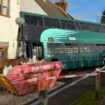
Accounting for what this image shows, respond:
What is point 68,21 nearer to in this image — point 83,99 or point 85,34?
point 85,34

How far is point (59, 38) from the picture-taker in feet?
91.9

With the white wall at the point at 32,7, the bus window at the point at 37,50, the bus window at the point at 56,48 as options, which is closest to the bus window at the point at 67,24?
the bus window at the point at 56,48

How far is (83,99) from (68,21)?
52.9 feet

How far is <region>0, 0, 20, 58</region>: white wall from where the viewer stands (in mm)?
26406

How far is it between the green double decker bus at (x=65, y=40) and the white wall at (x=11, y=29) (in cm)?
96

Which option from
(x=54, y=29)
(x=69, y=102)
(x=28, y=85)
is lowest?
(x=69, y=102)

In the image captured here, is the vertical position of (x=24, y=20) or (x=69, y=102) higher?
(x=24, y=20)

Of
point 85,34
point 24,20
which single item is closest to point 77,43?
point 85,34

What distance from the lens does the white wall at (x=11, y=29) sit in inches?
1040

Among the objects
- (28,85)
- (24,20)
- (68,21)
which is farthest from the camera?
(68,21)

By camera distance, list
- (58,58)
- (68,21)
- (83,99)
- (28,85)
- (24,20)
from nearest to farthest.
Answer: (28,85) → (83,99) → (24,20) → (58,58) → (68,21)

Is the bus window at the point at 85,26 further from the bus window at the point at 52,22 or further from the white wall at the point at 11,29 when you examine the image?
the white wall at the point at 11,29

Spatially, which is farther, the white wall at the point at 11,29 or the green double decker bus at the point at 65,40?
the white wall at the point at 11,29

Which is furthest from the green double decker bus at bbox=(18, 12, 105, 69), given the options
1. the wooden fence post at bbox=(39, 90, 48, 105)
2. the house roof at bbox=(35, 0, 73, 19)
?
the wooden fence post at bbox=(39, 90, 48, 105)
